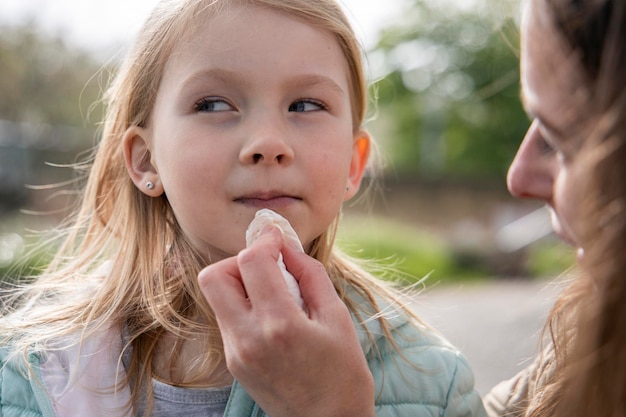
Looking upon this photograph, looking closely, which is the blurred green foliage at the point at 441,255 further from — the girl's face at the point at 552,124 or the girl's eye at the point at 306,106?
the girl's face at the point at 552,124

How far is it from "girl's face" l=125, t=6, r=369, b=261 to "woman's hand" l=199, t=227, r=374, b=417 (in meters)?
0.34

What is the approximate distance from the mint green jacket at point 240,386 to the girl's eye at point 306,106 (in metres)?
0.73

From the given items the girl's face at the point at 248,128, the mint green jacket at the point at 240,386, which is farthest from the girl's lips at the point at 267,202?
the mint green jacket at the point at 240,386

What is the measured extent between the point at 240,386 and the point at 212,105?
86cm

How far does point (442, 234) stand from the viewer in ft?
69.6

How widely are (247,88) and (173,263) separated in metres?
0.71

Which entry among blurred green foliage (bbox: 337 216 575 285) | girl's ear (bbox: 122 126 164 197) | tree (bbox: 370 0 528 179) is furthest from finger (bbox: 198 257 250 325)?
tree (bbox: 370 0 528 179)

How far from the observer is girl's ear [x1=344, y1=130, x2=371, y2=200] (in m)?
2.88

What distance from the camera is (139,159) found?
2.71m

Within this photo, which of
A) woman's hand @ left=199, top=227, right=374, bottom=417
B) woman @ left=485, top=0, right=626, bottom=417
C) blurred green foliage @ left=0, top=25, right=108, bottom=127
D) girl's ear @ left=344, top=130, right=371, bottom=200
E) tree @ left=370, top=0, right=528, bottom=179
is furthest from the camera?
tree @ left=370, top=0, right=528, bottom=179

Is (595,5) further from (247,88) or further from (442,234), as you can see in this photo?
(442,234)

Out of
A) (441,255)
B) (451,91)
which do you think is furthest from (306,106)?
(451,91)

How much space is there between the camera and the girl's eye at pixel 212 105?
2.38m

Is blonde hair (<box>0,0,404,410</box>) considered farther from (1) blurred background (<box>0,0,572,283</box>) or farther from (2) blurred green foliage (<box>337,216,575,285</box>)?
(2) blurred green foliage (<box>337,216,575,285</box>)
